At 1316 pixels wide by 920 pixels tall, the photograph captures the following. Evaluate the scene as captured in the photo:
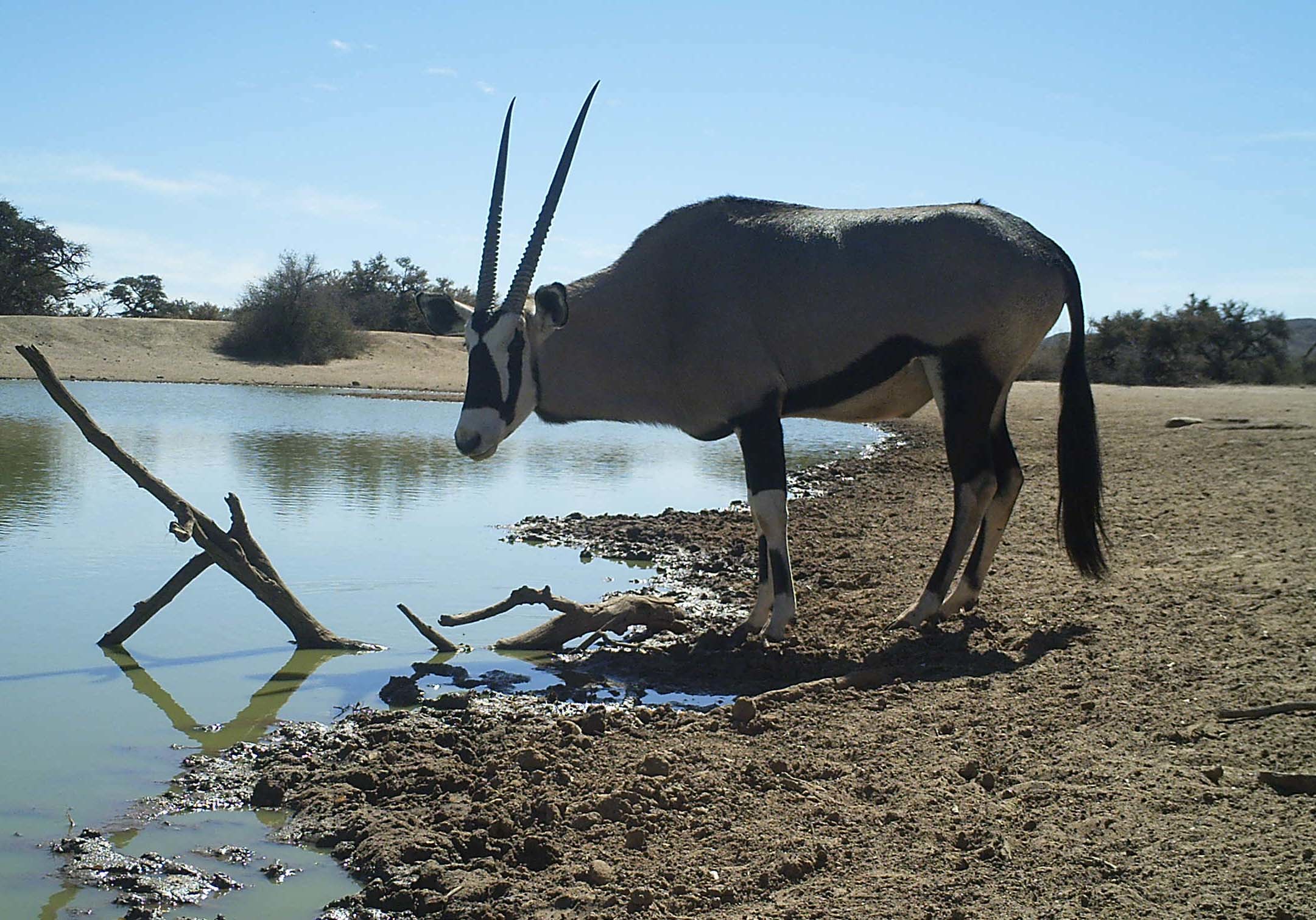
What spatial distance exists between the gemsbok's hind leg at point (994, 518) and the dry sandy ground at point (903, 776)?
224 millimetres

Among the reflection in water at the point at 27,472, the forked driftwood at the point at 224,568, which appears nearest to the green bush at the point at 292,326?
the reflection in water at the point at 27,472

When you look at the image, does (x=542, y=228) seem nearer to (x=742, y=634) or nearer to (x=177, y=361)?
(x=742, y=634)

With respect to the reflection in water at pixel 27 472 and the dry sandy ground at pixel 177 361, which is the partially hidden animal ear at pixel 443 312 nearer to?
the reflection in water at pixel 27 472

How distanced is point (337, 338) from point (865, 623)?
44053 mm

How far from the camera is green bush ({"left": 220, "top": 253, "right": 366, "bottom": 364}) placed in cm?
4709

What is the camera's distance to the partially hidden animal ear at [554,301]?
732 centimetres

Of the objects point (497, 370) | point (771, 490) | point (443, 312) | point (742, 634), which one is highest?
point (443, 312)

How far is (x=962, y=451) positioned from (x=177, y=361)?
4061 centimetres

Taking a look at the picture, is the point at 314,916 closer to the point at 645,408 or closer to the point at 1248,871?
the point at 1248,871

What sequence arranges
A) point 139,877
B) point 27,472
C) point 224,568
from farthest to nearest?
point 27,472 < point 224,568 < point 139,877

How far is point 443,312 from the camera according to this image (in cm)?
769

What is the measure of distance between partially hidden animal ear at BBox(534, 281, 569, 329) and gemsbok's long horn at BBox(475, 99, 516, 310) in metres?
0.31

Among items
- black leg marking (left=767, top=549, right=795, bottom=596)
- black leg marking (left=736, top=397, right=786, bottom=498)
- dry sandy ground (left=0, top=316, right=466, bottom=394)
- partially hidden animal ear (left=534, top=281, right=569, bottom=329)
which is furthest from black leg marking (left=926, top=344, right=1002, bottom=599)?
dry sandy ground (left=0, top=316, right=466, bottom=394)

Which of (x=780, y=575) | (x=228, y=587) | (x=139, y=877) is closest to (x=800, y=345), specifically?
(x=780, y=575)
